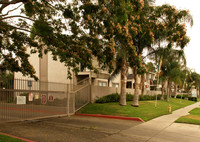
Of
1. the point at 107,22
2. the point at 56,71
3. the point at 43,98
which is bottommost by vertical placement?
the point at 43,98

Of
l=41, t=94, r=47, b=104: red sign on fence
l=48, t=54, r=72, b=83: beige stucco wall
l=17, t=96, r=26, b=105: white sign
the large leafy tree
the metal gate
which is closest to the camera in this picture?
the large leafy tree

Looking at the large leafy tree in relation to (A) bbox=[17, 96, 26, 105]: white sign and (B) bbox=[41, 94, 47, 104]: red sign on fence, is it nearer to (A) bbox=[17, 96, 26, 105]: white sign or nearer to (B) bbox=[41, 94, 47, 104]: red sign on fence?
→ (B) bbox=[41, 94, 47, 104]: red sign on fence

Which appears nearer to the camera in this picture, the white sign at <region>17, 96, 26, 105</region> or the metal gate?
the metal gate

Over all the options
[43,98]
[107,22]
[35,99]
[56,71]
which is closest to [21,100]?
[35,99]

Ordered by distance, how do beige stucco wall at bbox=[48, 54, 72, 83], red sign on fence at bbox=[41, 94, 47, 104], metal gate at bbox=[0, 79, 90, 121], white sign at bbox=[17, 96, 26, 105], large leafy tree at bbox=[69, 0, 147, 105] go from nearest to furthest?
large leafy tree at bbox=[69, 0, 147, 105]
metal gate at bbox=[0, 79, 90, 121]
white sign at bbox=[17, 96, 26, 105]
red sign on fence at bbox=[41, 94, 47, 104]
beige stucco wall at bbox=[48, 54, 72, 83]

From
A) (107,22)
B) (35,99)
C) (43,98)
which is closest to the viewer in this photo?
(107,22)

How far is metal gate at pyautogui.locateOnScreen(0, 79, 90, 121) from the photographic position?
964cm

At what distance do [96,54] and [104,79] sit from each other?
16.5 meters

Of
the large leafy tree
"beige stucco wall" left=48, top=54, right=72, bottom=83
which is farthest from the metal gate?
"beige stucco wall" left=48, top=54, right=72, bottom=83

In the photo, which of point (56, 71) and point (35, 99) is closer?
point (35, 99)

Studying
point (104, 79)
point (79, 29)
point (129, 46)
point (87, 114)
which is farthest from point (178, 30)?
point (104, 79)

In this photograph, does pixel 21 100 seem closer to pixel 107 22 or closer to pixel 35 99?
pixel 35 99

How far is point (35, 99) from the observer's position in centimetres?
1121

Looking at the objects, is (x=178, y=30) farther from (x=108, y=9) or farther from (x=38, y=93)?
(x=38, y=93)
